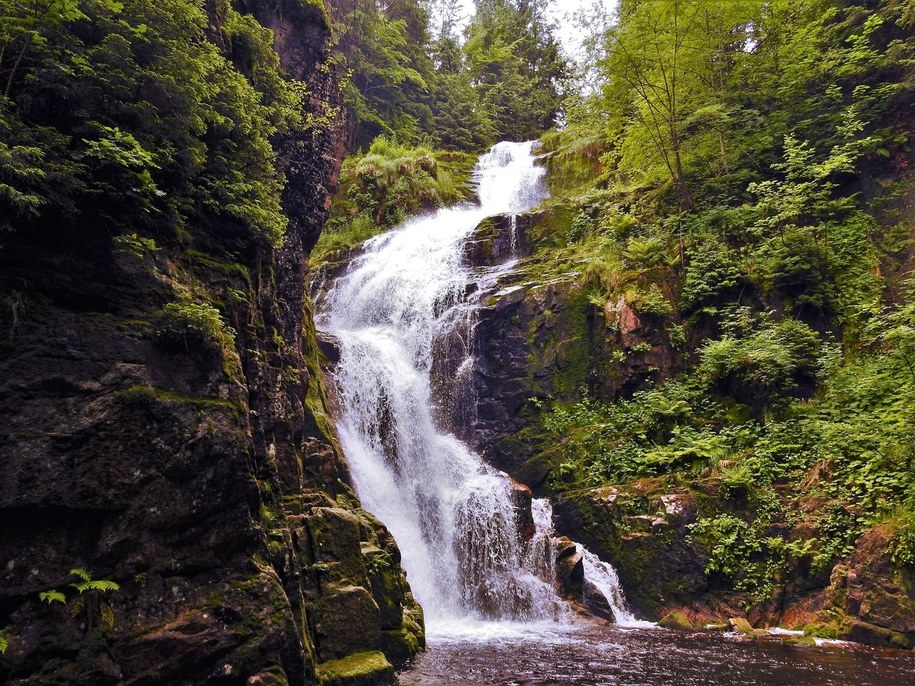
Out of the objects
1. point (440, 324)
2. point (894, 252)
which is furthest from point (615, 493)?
point (894, 252)

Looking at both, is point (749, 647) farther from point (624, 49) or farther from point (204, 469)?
point (624, 49)

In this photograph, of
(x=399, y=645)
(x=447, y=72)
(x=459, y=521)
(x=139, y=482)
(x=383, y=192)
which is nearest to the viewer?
(x=139, y=482)

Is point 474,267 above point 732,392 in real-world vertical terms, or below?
above

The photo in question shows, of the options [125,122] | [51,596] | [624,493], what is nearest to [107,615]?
[51,596]

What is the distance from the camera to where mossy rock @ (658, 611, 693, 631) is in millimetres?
10680

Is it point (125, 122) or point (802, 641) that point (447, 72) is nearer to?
point (125, 122)

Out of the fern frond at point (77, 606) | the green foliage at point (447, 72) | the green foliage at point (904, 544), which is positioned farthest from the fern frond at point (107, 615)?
the green foliage at point (447, 72)

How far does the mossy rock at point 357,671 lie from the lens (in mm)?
Answer: 6938

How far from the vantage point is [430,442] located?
15.7 m

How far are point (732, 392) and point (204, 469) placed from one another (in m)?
12.0

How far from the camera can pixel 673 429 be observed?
13359 millimetres

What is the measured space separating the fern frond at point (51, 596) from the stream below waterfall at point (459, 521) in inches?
185

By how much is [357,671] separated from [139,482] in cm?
381

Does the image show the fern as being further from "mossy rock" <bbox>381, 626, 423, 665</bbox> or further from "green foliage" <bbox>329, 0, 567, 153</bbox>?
"green foliage" <bbox>329, 0, 567, 153</bbox>
